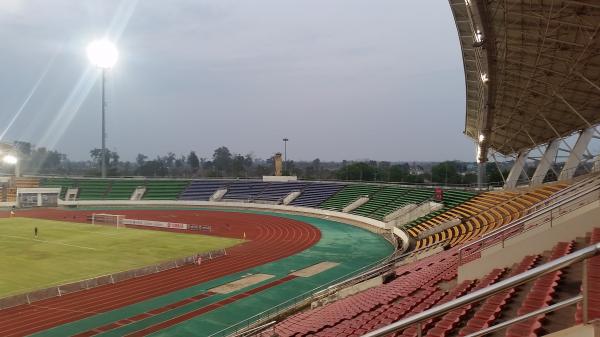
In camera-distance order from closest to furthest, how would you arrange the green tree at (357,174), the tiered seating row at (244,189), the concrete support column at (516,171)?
the concrete support column at (516,171) → the tiered seating row at (244,189) → the green tree at (357,174)

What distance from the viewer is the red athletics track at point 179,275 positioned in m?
18.9

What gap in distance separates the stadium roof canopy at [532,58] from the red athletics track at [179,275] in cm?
1713

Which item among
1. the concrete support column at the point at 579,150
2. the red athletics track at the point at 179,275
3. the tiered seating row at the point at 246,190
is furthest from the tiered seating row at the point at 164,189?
the concrete support column at the point at 579,150

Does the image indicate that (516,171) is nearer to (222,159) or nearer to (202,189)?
(202,189)

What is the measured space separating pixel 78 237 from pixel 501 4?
116 feet

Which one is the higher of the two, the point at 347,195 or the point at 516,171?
the point at 516,171

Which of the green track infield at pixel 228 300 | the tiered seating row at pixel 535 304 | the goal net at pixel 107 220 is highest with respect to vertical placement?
the tiered seating row at pixel 535 304

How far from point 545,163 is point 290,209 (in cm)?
3304

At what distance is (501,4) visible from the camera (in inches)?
584

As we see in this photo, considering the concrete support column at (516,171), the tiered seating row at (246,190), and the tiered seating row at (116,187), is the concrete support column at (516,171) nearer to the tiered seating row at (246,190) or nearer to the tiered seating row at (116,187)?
the tiered seating row at (246,190)

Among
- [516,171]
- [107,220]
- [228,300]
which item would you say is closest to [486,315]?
[228,300]

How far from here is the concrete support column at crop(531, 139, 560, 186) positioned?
31.9m

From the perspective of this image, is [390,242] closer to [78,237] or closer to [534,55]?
[534,55]

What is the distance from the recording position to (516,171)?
3688cm
